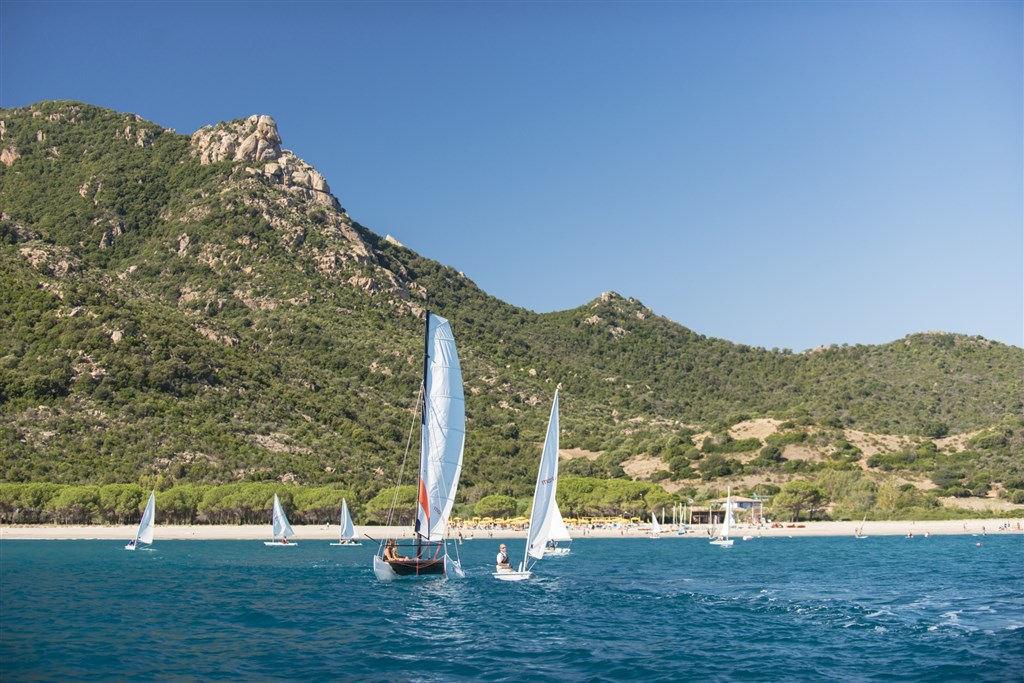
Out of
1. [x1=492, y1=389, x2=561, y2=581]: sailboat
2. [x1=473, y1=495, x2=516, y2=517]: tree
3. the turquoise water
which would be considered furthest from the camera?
[x1=473, y1=495, x2=516, y2=517]: tree

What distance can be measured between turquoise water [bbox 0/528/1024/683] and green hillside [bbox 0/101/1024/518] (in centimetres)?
5017

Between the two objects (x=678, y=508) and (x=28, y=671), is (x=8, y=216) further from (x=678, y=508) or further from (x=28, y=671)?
(x=28, y=671)

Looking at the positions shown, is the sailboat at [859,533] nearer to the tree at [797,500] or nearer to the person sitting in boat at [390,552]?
the tree at [797,500]

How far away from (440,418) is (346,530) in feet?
157

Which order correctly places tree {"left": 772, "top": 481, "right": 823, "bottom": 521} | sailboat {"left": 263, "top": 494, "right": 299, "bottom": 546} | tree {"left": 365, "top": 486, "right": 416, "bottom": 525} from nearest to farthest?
1. sailboat {"left": 263, "top": 494, "right": 299, "bottom": 546}
2. tree {"left": 365, "top": 486, "right": 416, "bottom": 525}
3. tree {"left": 772, "top": 481, "right": 823, "bottom": 521}

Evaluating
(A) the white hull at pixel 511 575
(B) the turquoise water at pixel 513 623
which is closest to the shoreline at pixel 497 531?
(B) the turquoise water at pixel 513 623

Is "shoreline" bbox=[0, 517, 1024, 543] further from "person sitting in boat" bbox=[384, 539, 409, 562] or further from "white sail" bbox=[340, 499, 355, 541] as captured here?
"person sitting in boat" bbox=[384, 539, 409, 562]

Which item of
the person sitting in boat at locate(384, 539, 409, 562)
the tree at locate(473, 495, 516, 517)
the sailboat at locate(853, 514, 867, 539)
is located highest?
the tree at locate(473, 495, 516, 517)

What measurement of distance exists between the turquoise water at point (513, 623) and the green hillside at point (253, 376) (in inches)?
1975

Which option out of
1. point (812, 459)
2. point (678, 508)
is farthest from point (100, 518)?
point (812, 459)

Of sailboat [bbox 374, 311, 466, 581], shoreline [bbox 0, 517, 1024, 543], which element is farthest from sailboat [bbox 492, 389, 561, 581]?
shoreline [bbox 0, 517, 1024, 543]

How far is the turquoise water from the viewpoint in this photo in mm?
24797

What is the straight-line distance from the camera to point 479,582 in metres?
49.0

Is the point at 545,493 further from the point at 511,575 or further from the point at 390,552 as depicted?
the point at 390,552
